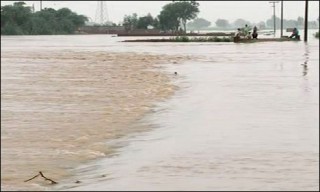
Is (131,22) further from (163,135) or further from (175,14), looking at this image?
(163,135)

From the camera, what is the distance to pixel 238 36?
2250 inches

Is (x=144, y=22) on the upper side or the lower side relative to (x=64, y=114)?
upper

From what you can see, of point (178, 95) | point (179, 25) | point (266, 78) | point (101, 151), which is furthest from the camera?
point (179, 25)

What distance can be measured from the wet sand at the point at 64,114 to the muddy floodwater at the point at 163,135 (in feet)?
0.06

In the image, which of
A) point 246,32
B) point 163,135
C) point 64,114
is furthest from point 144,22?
point 163,135

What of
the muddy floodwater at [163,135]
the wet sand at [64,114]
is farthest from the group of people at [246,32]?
the muddy floodwater at [163,135]

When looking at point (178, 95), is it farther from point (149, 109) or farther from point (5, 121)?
point (5, 121)

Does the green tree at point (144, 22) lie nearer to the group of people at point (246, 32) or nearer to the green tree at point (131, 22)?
the green tree at point (131, 22)

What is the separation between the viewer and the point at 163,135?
8.87 meters

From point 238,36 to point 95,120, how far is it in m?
47.3

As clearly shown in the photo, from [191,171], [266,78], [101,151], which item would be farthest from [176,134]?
[266,78]

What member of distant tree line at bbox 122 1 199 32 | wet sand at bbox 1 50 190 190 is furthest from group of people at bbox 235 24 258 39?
distant tree line at bbox 122 1 199 32

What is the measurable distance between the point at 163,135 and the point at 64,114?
332cm

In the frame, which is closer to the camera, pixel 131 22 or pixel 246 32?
pixel 246 32
